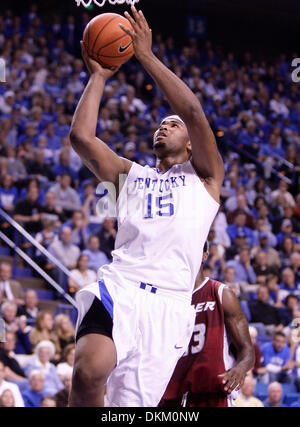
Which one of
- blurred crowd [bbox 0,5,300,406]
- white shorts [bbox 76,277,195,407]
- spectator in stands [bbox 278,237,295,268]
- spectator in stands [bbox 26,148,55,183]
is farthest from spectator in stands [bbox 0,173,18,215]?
white shorts [bbox 76,277,195,407]

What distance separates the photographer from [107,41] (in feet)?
10.3

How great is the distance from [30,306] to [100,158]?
12.4 ft

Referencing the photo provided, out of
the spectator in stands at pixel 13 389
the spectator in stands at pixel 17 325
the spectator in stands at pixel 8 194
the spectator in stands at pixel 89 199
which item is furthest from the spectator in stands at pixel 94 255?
the spectator in stands at pixel 13 389

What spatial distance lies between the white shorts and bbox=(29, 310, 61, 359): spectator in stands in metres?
3.39

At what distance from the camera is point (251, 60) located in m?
11.9

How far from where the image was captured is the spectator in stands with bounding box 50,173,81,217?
756 cm

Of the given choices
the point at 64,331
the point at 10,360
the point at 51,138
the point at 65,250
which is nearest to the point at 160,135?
the point at 10,360

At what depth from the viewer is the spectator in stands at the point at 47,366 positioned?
18.6 ft

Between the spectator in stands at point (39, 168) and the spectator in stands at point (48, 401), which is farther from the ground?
the spectator in stands at point (39, 168)

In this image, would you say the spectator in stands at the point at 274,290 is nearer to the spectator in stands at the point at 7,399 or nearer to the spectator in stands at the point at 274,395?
the spectator in stands at the point at 274,395

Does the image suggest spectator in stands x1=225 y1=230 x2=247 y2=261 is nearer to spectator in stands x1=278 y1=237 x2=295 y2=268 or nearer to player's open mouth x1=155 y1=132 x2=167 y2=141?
spectator in stands x1=278 y1=237 x2=295 y2=268

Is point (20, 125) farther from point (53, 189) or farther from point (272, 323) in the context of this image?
point (272, 323)

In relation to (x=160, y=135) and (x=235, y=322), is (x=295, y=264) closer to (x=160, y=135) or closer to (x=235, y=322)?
(x=235, y=322)

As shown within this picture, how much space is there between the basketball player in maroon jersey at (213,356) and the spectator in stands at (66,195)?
13.5ft
